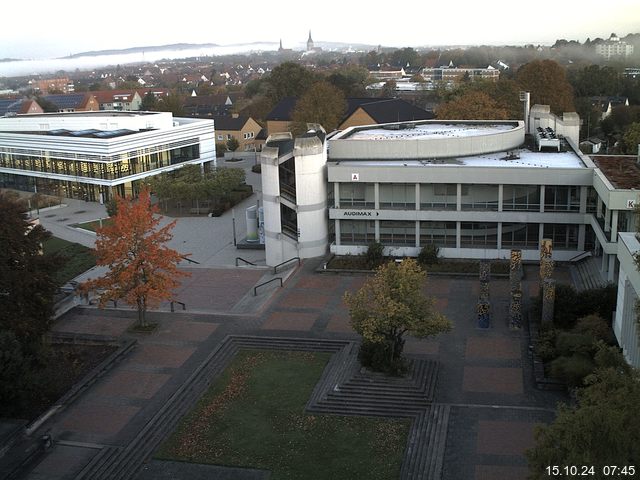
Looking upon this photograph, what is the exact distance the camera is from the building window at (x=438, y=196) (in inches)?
1471

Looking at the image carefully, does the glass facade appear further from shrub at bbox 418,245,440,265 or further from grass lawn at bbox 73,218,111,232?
shrub at bbox 418,245,440,265

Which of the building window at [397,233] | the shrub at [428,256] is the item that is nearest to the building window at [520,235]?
the shrub at [428,256]

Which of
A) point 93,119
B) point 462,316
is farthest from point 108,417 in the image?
point 93,119

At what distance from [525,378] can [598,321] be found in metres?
3.71

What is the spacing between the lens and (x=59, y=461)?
20812 mm

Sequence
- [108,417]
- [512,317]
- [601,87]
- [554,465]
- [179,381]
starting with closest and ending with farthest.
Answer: [554,465]
[108,417]
[179,381]
[512,317]
[601,87]

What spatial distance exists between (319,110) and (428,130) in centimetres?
2495

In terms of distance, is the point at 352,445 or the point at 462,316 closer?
the point at 352,445

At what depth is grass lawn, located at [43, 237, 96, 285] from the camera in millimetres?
38938

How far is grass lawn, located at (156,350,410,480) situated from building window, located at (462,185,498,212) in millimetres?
15616

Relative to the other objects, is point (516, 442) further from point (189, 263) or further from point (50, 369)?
point (189, 263)

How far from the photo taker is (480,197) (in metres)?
37.2

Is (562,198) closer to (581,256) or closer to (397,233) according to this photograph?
(581,256)

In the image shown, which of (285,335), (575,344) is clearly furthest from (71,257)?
(575,344)
